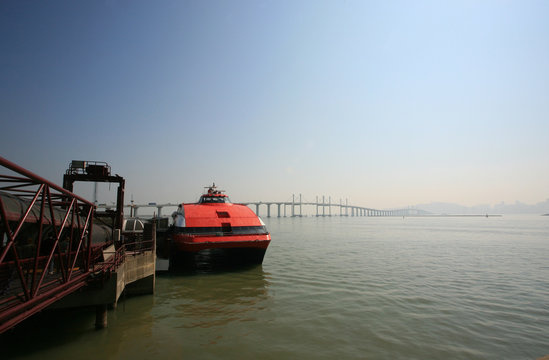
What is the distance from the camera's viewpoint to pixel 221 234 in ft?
66.8

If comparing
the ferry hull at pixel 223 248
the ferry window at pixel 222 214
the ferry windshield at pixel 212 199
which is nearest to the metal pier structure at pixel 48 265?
the ferry hull at pixel 223 248

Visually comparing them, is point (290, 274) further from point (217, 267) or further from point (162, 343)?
point (162, 343)

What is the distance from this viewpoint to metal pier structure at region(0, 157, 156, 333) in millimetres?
6020

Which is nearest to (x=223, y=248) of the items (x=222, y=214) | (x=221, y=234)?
(x=221, y=234)

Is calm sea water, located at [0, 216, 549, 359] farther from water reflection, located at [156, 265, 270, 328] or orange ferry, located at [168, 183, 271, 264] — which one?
orange ferry, located at [168, 183, 271, 264]

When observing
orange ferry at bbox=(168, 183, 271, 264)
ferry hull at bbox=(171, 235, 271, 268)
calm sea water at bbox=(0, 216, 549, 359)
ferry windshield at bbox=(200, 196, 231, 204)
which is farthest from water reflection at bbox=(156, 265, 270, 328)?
ferry windshield at bbox=(200, 196, 231, 204)

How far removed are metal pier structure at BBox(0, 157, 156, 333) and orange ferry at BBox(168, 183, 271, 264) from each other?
13.5 feet

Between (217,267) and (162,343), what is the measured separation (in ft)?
42.1

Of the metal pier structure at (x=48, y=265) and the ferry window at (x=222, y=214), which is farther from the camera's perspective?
the ferry window at (x=222, y=214)

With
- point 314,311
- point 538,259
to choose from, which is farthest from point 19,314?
point 538,259

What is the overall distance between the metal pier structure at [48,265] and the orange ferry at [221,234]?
412 cm

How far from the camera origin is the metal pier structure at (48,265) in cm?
602

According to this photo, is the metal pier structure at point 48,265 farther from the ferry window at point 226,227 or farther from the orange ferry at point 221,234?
the ferry window at point 226,227

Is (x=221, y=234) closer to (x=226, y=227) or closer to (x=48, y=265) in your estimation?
(x=226, y=227)
